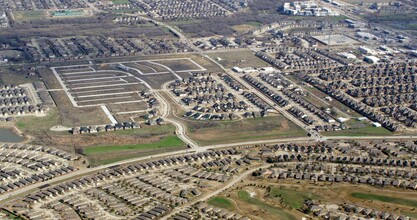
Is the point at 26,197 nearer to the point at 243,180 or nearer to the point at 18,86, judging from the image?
the point at 243,180

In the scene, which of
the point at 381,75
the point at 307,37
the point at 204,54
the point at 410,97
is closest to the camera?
the point at 410,97

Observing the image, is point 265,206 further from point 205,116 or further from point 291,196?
point 205,116

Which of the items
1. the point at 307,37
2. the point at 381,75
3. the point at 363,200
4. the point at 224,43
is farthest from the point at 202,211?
the point at 307,37

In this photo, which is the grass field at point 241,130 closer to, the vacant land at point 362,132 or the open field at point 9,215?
the vacant land at point 362,132

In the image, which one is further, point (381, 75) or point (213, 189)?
point (381, 75)

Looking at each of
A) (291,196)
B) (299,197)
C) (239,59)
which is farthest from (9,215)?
(239,59)
